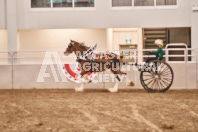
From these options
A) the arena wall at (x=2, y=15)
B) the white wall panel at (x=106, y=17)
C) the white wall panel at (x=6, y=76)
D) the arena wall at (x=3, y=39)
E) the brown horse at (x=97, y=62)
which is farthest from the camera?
the arena wall at (x=3, y=39)

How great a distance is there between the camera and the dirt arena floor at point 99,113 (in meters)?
8.02

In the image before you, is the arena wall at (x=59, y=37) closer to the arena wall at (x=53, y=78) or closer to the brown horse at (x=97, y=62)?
the arena wall at (x=53, y=78)

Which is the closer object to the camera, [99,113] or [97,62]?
[99,113]

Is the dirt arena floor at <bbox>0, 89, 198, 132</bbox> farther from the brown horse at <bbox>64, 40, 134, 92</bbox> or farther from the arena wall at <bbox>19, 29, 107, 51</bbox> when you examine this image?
the arena wall at <bbox>19, 29, 107, 51</bbox>

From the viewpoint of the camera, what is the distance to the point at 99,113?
383 inches

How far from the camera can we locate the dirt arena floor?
802cm

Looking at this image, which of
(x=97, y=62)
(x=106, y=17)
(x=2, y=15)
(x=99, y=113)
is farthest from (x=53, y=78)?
(x=99, y=113)

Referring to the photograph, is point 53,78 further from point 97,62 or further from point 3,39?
point 3,39

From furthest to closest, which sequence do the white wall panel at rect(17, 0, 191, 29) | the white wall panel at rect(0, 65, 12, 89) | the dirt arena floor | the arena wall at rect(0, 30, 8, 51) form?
1. the arena wall at rect(0, 30, 8, 51)
2. the white wall panel at rect(17, 0, 191, 29)
3. the white wall panel at rect(0, 65, 12, 89)
4. the dirt arena floor

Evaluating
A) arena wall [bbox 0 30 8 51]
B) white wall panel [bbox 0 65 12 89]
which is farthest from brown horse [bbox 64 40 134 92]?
arena wall [bbox 0 30 8 51]

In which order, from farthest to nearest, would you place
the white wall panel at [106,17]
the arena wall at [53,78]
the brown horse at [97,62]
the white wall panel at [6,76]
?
the white wall panel at [106,17], the white wall panel at [6,76], the arena wall at [53,78], the brown horse at [97,62]

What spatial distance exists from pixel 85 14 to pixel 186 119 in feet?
33.5

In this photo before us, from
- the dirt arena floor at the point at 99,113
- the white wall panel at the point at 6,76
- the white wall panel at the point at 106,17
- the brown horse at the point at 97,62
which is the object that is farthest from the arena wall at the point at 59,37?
the dirt arena floor at the point at 99,113

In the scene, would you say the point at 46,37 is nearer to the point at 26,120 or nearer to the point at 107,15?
the point at 107,15
